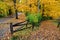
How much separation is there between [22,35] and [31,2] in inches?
432

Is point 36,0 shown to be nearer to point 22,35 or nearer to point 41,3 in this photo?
point 41,3

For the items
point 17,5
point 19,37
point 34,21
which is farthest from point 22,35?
point 17,5

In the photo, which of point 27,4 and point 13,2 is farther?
point 13,2

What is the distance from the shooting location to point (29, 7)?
25.0 meters

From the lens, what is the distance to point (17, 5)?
2739cm

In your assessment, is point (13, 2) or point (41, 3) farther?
point (13, 2)

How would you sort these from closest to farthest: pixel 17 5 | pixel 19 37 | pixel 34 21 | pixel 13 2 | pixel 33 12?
1. pixel 19 37
2. pixel 34 21
3. pixel 33 12
4. pixel 17 5
5. pixel 13 2

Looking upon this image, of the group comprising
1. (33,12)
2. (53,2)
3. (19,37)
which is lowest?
(19,37)

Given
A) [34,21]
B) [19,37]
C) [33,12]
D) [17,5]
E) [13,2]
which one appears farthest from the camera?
[13,2]

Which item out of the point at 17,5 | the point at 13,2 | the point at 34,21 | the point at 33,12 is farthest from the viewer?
the point at 13,2

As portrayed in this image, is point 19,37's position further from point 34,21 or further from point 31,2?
point 31,2

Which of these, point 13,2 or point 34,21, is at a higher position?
point 13,2

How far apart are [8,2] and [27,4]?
4.95 meters

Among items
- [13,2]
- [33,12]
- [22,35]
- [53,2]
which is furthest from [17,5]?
[22,35]
